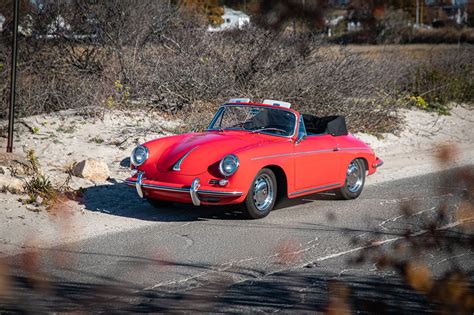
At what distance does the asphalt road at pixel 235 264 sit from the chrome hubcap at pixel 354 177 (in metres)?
0.62

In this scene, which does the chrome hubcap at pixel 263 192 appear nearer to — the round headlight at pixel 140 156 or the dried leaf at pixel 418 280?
the round headlight at pixel 140 156

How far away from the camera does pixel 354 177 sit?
33.4 ft

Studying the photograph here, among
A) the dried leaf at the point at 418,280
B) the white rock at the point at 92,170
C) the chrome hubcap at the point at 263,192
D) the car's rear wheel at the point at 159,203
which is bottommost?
the car's rear wheel at the point at 159,203

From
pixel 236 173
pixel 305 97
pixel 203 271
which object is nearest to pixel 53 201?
pixel 236 173

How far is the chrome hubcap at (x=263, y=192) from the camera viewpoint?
861cm

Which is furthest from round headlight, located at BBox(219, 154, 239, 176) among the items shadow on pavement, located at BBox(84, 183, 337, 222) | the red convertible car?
shadow on pavement, located at BBox(84, 183, 337, 222)

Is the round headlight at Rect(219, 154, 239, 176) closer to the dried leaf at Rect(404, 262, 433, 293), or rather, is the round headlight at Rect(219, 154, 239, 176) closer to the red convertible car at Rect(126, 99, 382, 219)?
the red convertible car at Rect(126, 99, 382, 219)

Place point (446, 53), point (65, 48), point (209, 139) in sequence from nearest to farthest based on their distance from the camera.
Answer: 1. point (209, 139)
2. point (65, 48)
3. point (446, 53)

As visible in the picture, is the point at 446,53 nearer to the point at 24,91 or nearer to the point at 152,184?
the point at 24,91

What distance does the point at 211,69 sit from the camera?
15.1 meters

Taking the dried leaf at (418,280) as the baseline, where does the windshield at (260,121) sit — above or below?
below

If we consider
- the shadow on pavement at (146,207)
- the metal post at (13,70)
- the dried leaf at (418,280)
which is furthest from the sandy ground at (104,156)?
the dried leaf at (418,280)

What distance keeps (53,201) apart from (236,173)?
2.28m

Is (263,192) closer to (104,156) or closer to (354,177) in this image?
(354,177)
